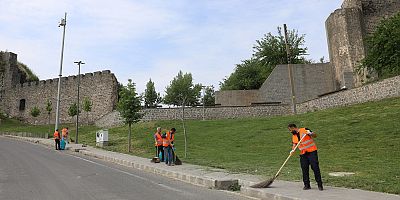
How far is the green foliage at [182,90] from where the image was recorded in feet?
247

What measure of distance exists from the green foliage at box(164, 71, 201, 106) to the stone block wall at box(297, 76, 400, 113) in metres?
40.6

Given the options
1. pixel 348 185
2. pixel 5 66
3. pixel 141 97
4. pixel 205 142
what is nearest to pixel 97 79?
pixel 5 66

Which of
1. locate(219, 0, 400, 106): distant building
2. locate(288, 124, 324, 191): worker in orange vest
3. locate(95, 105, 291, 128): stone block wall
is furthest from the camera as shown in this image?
locate(219, 0, 400, 106): distant building

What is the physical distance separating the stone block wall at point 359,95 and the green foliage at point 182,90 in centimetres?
4057

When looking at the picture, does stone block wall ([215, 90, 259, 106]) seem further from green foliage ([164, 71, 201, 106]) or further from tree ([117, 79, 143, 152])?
green foliage ([164, 71, 201, 106])

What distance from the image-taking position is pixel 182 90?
75438 mm

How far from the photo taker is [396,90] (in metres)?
28.2

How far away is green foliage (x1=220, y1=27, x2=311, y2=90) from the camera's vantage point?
60.1 m

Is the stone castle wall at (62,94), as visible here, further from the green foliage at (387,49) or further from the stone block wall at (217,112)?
the green foliage at (387,49)

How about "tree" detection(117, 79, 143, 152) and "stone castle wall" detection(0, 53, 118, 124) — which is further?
"stone castle wall" detection(0, 53, 118, 124)

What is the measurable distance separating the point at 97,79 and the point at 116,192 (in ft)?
150

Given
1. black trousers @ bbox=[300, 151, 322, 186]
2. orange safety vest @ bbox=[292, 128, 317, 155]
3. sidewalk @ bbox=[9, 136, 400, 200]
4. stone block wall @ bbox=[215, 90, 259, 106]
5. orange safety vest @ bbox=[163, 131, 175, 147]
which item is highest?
stone block wall @ bbox=[215, 90, 259, 106]

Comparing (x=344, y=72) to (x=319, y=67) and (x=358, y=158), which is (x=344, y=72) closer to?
(x=319, y=67)

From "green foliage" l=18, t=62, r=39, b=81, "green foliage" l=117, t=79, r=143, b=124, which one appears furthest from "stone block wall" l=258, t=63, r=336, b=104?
"green foliage" l=18, t=62, r=39, b=81
